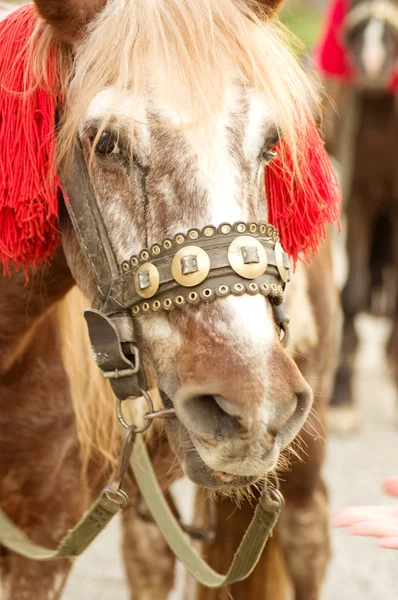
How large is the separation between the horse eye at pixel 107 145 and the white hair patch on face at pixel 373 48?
3.35 meters

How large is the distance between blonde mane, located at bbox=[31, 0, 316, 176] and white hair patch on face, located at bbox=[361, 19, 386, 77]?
122 inches

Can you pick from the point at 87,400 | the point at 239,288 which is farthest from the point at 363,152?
the point at 239,288

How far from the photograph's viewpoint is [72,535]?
191cm

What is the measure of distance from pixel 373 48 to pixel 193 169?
3.40 m

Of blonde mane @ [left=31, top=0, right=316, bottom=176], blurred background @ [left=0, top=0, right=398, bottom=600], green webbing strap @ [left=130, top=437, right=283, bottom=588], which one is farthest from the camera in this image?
blurred background @ [left=0, top=0, right=398, bottom=600]

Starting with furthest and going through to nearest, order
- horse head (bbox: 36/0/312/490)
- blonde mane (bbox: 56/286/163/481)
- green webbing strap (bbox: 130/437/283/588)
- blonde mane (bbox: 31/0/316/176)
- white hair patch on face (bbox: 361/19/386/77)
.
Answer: white hair patch on face (bbox: 361/19/386/77) < blonde mane (bbox: 56/286/163/481) < green webbing strap (bbox: 130/437/283/588) < blonde mane (bbox: 31/0/316/176) < horse head (bbox: 36/0/312/490)

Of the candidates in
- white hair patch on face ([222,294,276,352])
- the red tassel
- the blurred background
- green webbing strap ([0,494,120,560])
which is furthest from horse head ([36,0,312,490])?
the blurred background

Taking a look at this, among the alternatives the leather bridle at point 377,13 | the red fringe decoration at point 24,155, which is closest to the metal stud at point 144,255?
the red fringe decoration at point 24,155

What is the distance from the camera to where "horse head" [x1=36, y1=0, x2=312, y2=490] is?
1.48 m

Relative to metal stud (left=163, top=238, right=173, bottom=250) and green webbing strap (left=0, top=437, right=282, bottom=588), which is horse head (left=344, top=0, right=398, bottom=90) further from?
metal stud (left=163, top=238, right=173, bottom=250)

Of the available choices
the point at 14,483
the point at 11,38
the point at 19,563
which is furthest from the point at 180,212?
the point at 19,563

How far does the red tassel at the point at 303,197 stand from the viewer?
1.81 metres

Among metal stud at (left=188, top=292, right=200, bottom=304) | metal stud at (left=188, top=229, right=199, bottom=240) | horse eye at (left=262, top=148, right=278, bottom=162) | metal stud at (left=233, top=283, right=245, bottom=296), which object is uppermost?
horse eye at (left=262, top=148, right=278, bottom=162)

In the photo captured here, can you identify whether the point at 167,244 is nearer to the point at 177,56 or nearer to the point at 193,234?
the point at 193,234
